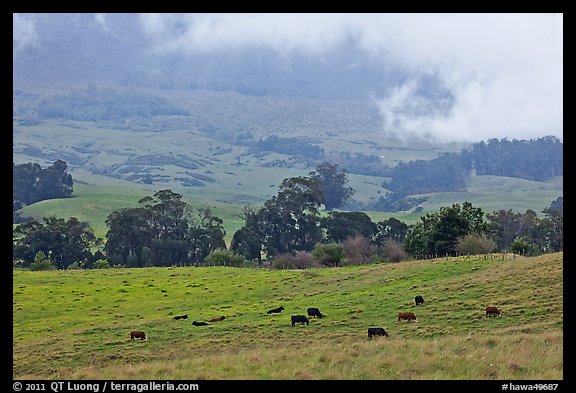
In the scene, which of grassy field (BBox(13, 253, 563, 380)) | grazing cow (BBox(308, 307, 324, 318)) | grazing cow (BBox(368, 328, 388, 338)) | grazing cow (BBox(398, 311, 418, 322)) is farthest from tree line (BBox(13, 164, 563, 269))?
grazing cow (BBox(368, 328, 388, 338))

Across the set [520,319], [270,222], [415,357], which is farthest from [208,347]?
[270,222]

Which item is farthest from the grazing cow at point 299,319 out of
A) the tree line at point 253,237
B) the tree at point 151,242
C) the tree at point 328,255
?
the tree at point 151,242

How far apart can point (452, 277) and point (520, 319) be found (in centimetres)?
1523

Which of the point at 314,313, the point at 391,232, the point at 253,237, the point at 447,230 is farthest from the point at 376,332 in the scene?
the point at 391,232

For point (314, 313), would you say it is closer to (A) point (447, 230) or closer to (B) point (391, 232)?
(A) point (447, 230)

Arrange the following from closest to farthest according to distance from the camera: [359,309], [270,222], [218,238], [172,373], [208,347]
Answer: [172,373], [208,347], [359,309], [218,238], [270,222]

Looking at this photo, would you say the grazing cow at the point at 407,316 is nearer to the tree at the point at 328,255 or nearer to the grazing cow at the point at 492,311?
the grazing cow at the point at 492,311

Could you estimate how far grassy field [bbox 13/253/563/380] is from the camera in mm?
17000

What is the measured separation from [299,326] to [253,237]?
7094 centimetres

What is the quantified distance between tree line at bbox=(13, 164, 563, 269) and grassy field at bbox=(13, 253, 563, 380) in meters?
26.6

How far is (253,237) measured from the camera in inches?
3999
